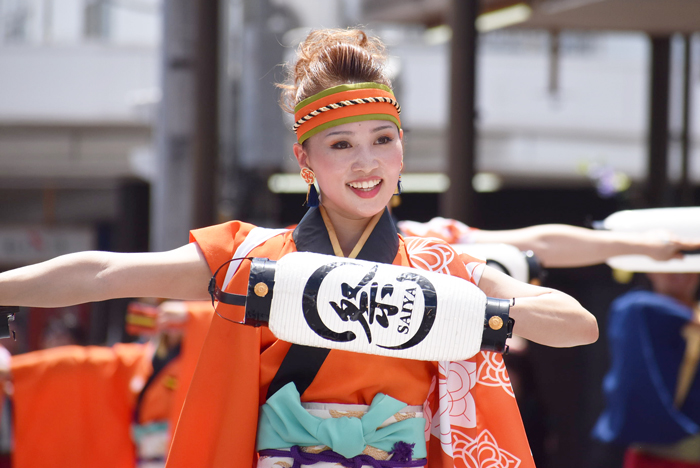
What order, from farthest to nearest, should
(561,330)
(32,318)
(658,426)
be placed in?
1. (32,318)
2. (658,426)
3. (561,330)

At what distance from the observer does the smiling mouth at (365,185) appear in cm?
148

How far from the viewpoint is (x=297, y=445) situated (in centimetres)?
144

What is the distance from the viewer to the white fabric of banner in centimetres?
127

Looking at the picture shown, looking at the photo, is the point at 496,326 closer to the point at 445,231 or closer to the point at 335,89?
the point at 335,89

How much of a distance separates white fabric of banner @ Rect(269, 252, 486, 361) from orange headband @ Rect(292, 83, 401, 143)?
333 millimetres

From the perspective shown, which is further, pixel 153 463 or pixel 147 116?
pixel 147 116

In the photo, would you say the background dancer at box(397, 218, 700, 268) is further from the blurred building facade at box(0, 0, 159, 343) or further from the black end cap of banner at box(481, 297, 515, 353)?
the blurred building facade at box(0, 0, 159, 343)

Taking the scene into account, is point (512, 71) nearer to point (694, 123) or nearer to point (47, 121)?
point (694, 123)

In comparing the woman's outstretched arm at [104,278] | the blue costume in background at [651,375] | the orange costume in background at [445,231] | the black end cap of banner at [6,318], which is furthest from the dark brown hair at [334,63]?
the blue costume in background at [651,375]

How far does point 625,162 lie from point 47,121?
6.39 m

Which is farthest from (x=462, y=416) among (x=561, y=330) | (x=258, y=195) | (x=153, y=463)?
(x=258, y=195)

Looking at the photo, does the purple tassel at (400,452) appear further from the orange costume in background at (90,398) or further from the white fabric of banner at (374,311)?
the orange costume in background at (90,398)

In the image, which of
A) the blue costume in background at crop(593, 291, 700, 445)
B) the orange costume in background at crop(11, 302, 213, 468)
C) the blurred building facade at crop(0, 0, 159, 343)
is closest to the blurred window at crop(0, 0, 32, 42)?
the blurred building facade at crop(0, 0, 159, 343)

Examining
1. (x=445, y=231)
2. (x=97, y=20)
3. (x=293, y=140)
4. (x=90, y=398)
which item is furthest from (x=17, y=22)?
(x=445, y=231)
